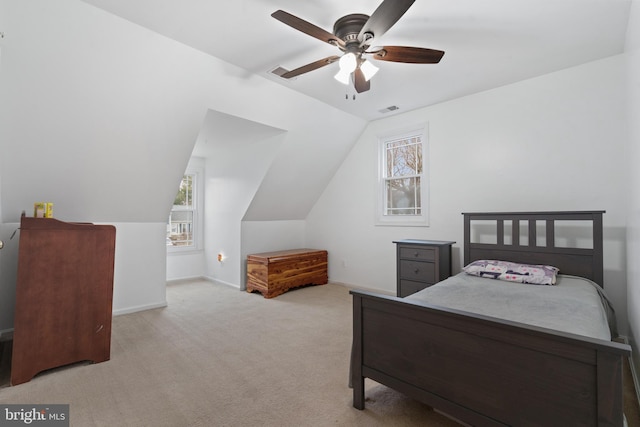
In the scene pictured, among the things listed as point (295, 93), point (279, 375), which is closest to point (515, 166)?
point (295, 93)

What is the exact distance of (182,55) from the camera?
103 inches

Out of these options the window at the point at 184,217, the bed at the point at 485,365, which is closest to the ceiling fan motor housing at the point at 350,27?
the bed at the point at 485,365

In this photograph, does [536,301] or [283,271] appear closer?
[536,301]

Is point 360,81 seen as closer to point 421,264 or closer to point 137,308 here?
point 421,264

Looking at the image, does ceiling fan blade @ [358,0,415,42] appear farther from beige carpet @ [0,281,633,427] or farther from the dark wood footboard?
beige carpet @ [0,281,633,427]

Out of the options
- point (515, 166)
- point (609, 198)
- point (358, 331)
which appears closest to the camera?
point (358, 331)

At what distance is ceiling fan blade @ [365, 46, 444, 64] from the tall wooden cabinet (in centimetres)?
259

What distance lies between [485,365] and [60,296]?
2853 millimetres

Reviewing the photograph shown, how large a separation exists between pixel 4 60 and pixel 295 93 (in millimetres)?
2455

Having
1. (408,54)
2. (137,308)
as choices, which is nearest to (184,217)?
(137,308)

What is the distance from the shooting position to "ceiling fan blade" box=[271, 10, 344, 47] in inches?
69.1

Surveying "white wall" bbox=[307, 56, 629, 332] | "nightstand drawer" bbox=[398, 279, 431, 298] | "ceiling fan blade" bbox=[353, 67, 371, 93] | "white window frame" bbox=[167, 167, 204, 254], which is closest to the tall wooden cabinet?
"ceiling fan blade" bbox=[353, 67, 371, 93]

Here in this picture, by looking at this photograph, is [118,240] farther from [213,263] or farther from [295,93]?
[295,93]

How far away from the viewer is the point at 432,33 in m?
2.38
